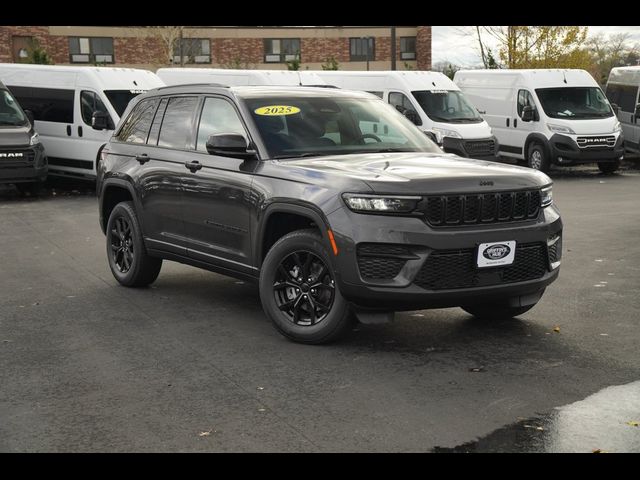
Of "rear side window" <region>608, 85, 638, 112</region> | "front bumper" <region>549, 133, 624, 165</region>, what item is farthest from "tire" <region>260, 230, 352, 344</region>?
"rear side window" <region>608, 85, 638, 112</region>

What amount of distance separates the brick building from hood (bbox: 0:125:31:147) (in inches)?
1517

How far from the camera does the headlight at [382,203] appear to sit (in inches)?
254

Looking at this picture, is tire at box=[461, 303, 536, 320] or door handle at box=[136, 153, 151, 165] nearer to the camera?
tire at box=[461, 303, 536, 320]

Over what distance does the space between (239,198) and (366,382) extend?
208 centimetres

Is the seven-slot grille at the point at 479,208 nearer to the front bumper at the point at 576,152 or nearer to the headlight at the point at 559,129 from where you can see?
the front bumper at the point at 576,152

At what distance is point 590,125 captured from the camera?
21.7m

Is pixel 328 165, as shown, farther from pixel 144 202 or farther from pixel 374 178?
pixel 144 202

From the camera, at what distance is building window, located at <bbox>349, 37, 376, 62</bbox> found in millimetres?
66750

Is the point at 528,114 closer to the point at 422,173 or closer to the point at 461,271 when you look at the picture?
the point at 422,173

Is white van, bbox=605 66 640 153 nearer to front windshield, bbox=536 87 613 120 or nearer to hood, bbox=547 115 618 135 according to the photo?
front windshield, bbox=536 87 613 120

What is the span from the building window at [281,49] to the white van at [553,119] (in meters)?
41.7

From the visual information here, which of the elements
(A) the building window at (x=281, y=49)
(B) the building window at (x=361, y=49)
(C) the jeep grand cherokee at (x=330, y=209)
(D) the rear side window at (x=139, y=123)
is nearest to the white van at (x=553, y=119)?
(C) the jeep grand cherokee at (x=330, y=209)

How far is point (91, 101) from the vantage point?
1930 centimetres
